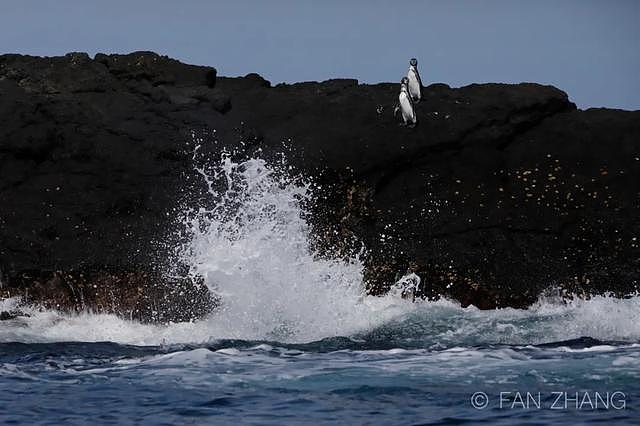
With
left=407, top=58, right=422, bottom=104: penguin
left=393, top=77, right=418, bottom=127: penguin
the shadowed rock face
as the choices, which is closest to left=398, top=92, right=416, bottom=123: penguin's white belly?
left=393, top=77, right=418, bottom=127: penguin

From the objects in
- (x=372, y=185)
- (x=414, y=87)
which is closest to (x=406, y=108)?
(x=414, y=87)

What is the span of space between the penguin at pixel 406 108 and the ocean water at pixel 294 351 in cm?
188

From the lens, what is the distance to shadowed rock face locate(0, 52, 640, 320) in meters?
16.1

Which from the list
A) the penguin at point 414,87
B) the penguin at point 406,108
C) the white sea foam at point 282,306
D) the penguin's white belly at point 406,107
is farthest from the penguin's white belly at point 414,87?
the white sea foam at point 282,306

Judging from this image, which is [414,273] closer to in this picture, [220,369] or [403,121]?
[403,121]

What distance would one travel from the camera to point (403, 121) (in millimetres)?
16672

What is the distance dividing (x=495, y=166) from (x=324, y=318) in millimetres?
3827

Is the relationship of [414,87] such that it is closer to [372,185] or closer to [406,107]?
[406,107]

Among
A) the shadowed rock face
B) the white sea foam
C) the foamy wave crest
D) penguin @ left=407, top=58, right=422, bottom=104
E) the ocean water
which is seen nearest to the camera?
the ocean water

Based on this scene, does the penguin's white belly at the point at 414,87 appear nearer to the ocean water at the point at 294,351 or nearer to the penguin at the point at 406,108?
the penguin at the point at 406,108

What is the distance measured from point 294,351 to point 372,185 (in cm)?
447

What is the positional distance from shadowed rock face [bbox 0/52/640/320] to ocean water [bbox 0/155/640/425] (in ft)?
1.46

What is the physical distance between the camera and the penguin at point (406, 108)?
16375mm

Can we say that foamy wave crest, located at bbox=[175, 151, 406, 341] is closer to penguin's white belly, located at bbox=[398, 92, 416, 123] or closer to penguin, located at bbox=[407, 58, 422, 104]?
penguin's white belly, located at bbox=[398, 92, 416, 123]
